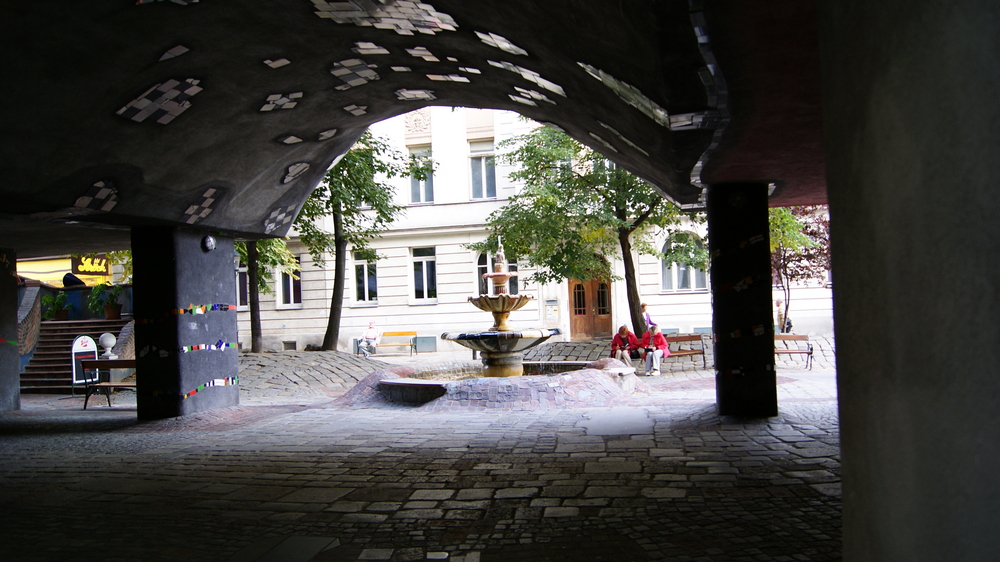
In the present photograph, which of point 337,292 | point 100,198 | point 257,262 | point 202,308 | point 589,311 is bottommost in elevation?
point 589,311

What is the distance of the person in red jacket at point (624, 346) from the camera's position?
1634cm

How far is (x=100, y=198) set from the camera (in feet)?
27.8

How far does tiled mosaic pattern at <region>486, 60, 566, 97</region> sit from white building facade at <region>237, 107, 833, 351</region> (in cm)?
1721

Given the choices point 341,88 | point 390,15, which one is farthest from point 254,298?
point 390,15

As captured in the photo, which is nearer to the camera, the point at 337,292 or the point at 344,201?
the point at 344,201

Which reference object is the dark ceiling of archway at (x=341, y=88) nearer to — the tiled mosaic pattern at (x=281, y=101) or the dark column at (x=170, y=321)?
the tiled mosaic pattern at (x=281, y=101)

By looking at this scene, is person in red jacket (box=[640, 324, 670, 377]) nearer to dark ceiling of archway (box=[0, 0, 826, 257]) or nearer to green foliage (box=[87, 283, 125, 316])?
dark ceiling of archway (box=[0, 0, 826, 257])

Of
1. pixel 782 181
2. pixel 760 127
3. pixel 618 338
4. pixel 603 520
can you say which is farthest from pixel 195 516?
pixel 618 338

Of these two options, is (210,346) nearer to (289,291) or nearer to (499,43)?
(499,43)

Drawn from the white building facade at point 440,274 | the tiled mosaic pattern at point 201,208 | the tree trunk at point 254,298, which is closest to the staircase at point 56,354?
the tree trunk at point 254,298

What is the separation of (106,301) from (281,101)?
52.9ft

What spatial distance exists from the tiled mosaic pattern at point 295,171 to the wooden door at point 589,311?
15.8 meters

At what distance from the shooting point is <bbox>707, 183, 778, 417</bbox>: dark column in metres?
8.76

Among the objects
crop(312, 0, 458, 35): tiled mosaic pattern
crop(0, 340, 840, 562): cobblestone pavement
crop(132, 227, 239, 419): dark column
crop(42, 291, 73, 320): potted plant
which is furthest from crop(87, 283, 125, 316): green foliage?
crop(312, 0, 458, 35): tiled mosaic pattern
